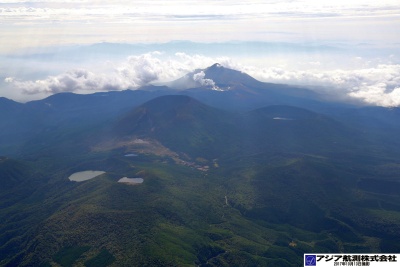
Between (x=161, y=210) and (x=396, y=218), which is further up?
(x=161, y=210)

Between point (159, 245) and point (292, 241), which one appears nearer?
point (159, 245)

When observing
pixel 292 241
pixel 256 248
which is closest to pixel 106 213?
pixel 256 248

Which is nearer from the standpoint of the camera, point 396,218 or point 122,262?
point 122,262

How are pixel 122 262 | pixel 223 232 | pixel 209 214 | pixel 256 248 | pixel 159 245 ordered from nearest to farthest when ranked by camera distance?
1. pixel 122 262
2. pixel 159 245
3. pixel 256 248
4. pixel 223 232
5. pixel 209 214

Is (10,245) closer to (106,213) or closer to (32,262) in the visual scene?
(32,262)

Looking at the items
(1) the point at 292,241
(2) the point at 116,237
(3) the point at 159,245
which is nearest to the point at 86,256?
(2) the point at 116,237

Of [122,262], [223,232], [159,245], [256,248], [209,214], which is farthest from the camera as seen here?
[209,214]

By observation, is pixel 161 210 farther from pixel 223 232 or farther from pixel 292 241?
pixel 292 241

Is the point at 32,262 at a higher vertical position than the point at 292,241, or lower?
Result: higher

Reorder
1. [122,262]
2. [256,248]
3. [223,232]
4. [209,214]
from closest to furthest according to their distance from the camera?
[122,262] < [256,248] < [223,232] < [209,214]
